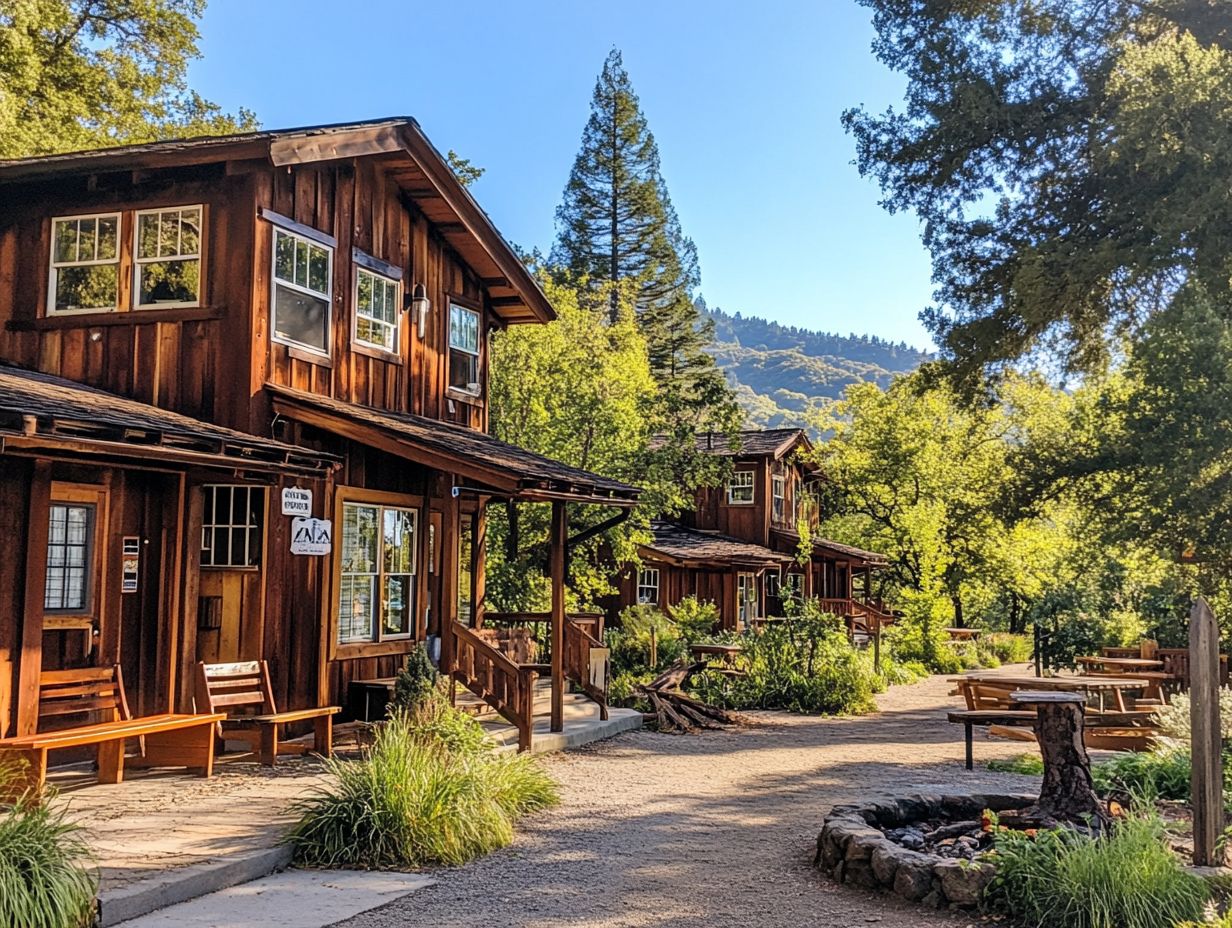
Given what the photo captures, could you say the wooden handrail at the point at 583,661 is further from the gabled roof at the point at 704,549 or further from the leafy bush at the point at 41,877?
the gabled roof at the point at 704,549

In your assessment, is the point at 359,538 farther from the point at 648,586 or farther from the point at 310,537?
the point at 648,586

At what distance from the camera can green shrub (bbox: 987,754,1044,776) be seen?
12.6 meters

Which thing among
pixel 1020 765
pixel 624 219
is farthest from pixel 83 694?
pixel 624 219

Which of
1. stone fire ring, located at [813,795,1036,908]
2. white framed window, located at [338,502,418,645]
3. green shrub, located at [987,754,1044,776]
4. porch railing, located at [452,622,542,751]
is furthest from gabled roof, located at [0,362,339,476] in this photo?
green shrub, located at [987,754,1044,776]

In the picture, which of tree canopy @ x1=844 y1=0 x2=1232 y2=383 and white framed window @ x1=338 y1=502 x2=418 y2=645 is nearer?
white framed window @ x1=338 y1=502 x2=418 y2=645

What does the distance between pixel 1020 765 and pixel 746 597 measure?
18830 millimetres

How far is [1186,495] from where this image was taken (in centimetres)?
1648

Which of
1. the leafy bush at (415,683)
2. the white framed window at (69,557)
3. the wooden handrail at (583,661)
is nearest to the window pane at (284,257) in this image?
the white framed window at (69,557)

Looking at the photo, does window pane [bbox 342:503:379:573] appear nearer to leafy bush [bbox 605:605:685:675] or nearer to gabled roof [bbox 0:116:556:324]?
gabled roof [bbox 0:116:556:324]

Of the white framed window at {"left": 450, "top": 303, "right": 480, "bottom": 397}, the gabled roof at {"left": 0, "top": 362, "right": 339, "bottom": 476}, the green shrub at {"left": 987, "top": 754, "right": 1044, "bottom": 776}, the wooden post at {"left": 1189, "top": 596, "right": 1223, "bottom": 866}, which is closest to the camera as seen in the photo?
the wooden post at {"left": 1189, "top": 596, "right": 1223, "bottom": 866}

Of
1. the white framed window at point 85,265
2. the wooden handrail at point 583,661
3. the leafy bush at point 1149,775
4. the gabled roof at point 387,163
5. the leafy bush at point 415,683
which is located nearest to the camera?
the leafy bush at point 1149,775

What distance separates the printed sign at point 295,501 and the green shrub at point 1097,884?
7.19 meters

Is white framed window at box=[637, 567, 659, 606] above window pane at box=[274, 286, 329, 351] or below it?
below

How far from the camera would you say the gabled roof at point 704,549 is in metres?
28.3
